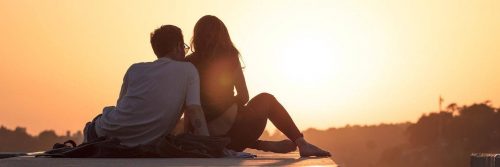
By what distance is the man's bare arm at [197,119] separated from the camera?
344 inches

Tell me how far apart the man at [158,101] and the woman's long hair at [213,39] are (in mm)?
515

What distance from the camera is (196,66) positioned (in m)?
9.60

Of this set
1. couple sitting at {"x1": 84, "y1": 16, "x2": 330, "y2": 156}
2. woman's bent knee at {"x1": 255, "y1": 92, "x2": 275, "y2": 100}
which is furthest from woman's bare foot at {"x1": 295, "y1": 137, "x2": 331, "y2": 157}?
woman's bent knee at {"x1": 255, "y1": 92, "x2": 275, "y2": 100}

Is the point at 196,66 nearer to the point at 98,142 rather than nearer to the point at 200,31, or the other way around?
the point at 200,31

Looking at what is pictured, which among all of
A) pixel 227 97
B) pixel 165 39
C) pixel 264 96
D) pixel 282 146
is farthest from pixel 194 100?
pixel 282 146

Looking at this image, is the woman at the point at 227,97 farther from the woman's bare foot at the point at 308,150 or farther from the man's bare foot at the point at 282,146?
the man's bare foot at the point at 282,146

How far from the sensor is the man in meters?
8.72

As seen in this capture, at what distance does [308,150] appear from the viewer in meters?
9.59

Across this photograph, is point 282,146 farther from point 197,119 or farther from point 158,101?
point 158,101

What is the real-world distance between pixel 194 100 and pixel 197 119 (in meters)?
0.16

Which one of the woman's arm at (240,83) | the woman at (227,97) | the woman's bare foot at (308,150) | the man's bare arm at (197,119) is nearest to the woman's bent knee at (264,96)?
the woman at (227,97)

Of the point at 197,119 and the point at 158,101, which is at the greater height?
the point at 158,101

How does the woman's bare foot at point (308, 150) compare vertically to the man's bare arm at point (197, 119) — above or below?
below

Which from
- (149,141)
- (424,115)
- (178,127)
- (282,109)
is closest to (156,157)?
(149,141)
